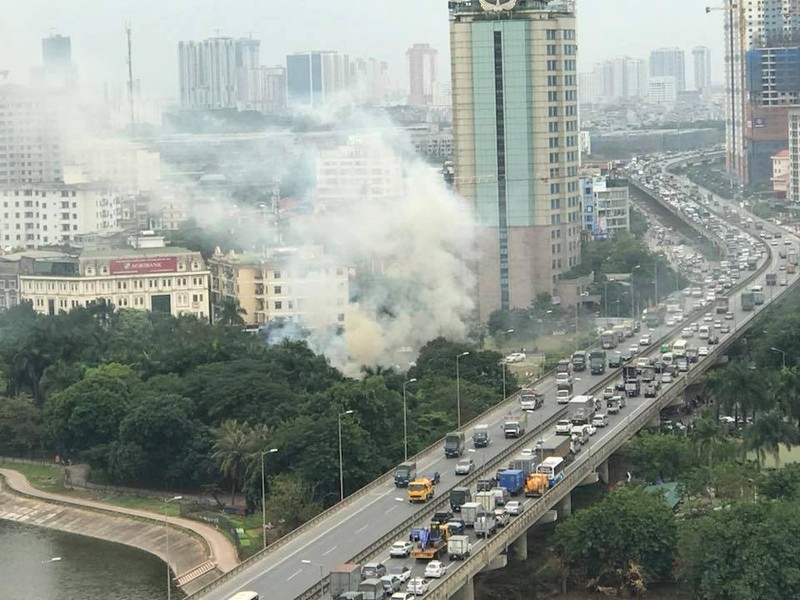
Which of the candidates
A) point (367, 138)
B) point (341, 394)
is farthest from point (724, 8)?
point (341, 394)

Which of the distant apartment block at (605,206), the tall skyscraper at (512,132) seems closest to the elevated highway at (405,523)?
the tall skyscraper at (512,132)

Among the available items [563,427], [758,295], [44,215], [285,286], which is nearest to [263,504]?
[563,427]

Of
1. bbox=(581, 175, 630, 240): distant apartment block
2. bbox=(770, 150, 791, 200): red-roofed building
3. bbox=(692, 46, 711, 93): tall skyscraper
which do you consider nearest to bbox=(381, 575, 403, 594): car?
bbox=(581, 175, 630, 240): distant apartment block

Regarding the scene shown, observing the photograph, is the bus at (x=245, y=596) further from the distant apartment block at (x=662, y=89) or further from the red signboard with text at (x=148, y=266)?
the distant apartment block at (x=662, y=89)

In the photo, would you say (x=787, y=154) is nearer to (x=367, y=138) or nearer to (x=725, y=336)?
(x=367, y=138)

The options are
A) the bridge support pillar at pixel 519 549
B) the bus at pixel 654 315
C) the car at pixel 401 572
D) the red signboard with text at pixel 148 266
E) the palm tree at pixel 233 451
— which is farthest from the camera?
the red signboard with text at pixel 148 266

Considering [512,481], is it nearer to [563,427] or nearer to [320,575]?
[563,427]
